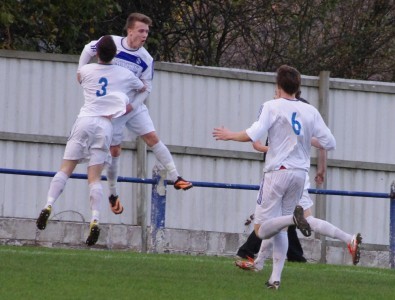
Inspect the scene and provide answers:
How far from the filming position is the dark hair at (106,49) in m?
12.5

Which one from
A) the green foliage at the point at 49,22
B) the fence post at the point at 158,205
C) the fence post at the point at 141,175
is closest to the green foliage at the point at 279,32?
the green foliage at the point at 49,22

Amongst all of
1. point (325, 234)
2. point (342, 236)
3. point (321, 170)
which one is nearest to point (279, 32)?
point (321, 170)

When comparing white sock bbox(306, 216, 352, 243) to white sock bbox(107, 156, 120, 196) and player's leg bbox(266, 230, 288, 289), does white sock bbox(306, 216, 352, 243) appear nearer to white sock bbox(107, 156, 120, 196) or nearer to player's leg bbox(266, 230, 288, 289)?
player's leg bbox(266, 230, 288, 289)

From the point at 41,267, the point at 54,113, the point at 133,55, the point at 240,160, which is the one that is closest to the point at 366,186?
the point at 240,160

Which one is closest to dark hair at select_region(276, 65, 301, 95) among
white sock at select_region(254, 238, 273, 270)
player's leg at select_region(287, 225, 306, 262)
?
white sock at select_region(254, 238, 273, 270)

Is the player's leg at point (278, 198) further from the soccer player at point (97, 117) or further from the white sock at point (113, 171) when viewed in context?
the white sock at point (113, 171)

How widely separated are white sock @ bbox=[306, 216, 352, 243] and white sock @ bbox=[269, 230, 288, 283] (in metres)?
0.35

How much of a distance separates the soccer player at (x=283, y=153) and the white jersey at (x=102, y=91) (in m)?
1.85

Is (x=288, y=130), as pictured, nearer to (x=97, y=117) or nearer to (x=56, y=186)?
(x=97, y=117)

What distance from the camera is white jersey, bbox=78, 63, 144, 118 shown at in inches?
489

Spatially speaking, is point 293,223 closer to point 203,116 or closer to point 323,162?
point 323,162

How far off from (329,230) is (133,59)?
10.0ft

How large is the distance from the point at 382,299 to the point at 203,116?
7.75 metres

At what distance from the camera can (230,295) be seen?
10.4 metres
